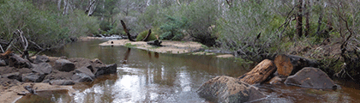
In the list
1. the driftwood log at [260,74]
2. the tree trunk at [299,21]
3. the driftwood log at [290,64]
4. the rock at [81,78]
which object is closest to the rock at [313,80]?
the driftwood log at [260,74]

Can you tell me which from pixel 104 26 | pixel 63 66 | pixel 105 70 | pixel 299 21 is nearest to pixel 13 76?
pixel 63 66

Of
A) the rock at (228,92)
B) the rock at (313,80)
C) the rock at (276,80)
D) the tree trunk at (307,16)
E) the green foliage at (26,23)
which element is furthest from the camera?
the green foliage at (26,23)

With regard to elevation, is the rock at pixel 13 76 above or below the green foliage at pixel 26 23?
below

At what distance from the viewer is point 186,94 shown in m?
6.33

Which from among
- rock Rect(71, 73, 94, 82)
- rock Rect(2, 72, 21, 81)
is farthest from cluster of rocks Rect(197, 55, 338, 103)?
rock Rect(2, 72, 21, 81)

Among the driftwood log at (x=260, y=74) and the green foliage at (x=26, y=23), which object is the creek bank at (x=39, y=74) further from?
the driftwood log at (x=260, y=74)

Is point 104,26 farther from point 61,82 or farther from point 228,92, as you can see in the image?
point 228,92

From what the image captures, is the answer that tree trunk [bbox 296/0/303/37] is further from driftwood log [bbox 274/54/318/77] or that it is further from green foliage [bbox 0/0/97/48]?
green foliage [bbox 0/0/97/48]

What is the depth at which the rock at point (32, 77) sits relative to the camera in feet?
22.1

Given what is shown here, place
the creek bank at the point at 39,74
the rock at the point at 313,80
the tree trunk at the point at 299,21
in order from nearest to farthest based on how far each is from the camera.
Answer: the creek bank at the point at 39,74 → the rock at the point at 313,80 → the tree trunk at the point at 299,21

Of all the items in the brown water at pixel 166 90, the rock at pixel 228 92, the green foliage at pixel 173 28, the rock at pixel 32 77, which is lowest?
the brown water at pixel 166 90

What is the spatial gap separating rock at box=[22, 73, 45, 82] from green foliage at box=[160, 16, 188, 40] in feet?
48.0

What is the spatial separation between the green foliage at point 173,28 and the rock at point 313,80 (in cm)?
1415

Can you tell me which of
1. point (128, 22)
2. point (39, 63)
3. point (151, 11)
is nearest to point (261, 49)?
point (39, 63)
